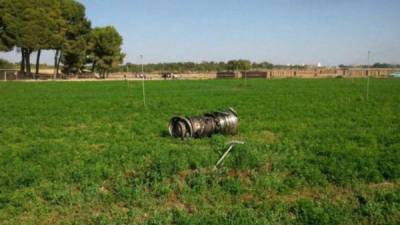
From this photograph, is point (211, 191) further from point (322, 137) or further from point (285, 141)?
point (322, 137)

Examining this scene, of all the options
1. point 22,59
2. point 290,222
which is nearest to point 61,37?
point 22,59

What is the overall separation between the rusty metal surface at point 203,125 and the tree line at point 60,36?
2579 inches

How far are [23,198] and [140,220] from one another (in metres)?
2.21

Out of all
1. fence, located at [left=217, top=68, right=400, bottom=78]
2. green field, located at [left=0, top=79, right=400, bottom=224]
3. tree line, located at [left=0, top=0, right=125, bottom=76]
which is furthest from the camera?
fence, located at [left=217, top=68, right=400, bottom=78]

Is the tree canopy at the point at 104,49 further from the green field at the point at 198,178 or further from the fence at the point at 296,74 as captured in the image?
the green field at the point at 198,178

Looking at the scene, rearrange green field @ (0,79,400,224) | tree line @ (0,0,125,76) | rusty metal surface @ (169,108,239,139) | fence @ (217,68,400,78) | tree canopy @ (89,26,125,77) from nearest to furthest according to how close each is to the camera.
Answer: green field @ (0,79,400,224), rusty metal surface @ (169,108,239,139), tree line @ (0,0,125,76), tree canopy @ (89,26,125,77), fence @ (217,68,400,78)

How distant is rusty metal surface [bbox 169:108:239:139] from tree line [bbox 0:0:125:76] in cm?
6550

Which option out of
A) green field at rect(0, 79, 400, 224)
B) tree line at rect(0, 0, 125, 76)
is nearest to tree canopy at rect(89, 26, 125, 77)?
tree line at rect(0, 0, 125, 76)

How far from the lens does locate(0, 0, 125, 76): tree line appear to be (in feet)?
230

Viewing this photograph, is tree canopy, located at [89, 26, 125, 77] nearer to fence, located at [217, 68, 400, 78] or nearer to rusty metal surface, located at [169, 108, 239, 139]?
fence, located at [217, 68, 400, 78]

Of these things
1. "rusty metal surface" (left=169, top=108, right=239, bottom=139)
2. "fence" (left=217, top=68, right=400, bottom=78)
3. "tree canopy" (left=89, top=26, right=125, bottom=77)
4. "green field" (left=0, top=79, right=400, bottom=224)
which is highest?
"tree canopy" (left=89, top=26, right=125, bottom=77)

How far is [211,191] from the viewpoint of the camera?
720 centimetres

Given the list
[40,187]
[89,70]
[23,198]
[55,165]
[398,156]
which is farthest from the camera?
[89,70]

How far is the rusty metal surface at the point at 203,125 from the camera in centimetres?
1202
